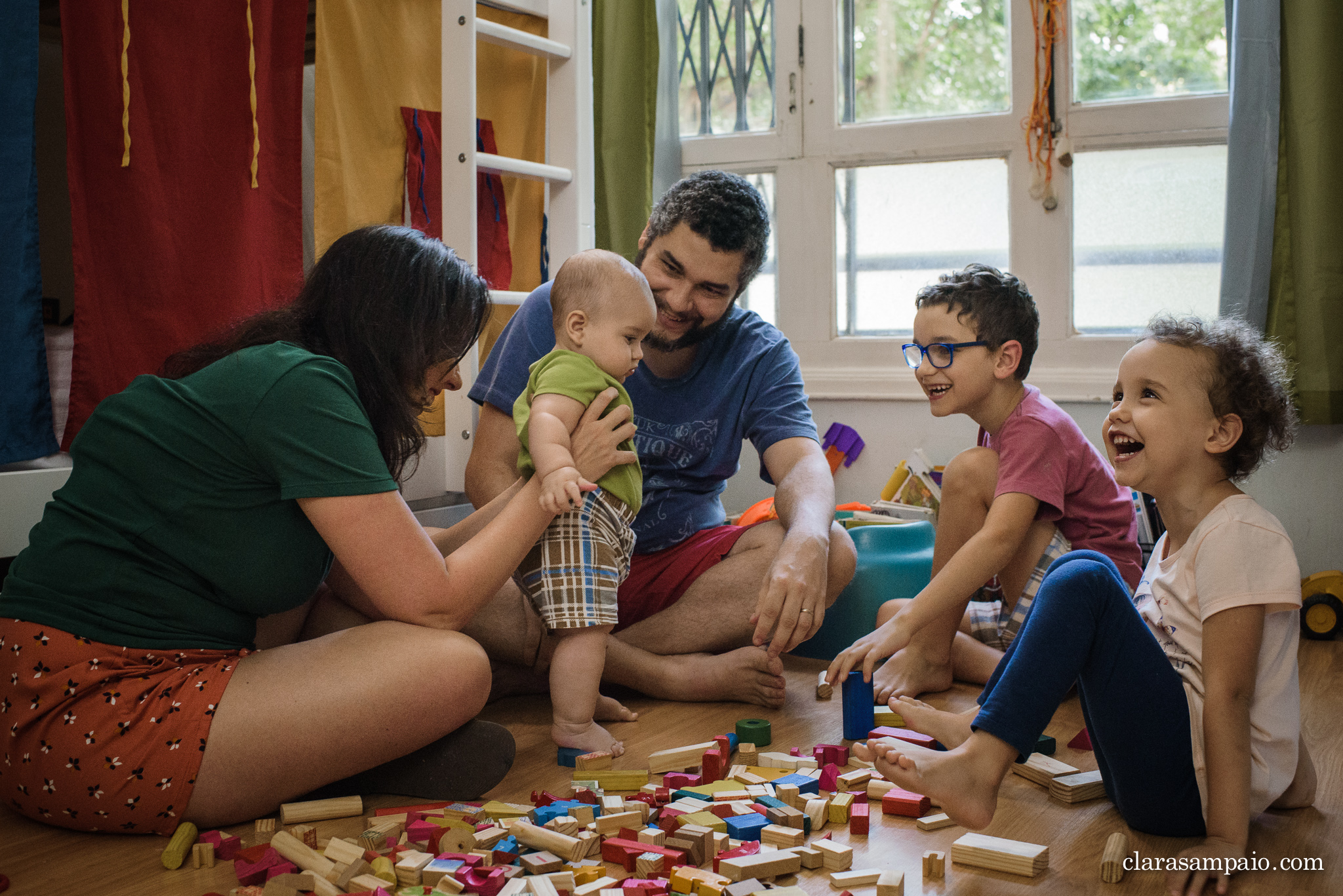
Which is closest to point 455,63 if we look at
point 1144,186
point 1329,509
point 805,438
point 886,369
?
point 805,438

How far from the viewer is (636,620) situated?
212cm

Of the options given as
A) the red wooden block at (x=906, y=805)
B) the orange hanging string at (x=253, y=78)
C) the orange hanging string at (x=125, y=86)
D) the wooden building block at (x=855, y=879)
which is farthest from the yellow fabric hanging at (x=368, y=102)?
the wooden building block at (x=855, y=879)

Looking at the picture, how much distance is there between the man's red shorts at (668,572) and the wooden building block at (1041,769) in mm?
707

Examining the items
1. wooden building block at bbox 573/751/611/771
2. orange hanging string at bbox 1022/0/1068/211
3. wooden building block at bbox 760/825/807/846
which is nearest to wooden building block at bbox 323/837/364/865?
wooden building block at bbox 573/751/611/771

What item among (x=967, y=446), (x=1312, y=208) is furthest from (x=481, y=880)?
(x=1312, y=208)

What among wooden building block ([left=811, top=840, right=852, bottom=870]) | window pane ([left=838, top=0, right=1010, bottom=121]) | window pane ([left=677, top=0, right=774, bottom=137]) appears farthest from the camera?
window pane ([left=677, top=0, right=774, bottom=137])

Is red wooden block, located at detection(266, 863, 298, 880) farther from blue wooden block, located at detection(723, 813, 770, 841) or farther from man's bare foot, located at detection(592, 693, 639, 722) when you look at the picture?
man's bare foot, located at detection(592, 693, 639, 722)

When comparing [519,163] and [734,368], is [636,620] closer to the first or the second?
[734,368]

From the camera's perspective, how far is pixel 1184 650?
1.34 metres

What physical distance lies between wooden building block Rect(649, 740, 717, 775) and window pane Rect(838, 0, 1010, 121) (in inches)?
91.5

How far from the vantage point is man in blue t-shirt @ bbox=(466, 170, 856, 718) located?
1948mm

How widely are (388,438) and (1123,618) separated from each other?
98 centimetres

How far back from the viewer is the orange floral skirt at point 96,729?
129cm

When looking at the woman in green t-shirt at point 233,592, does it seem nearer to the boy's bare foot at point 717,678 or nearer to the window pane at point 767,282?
the boy's bare foot at point 717,678
